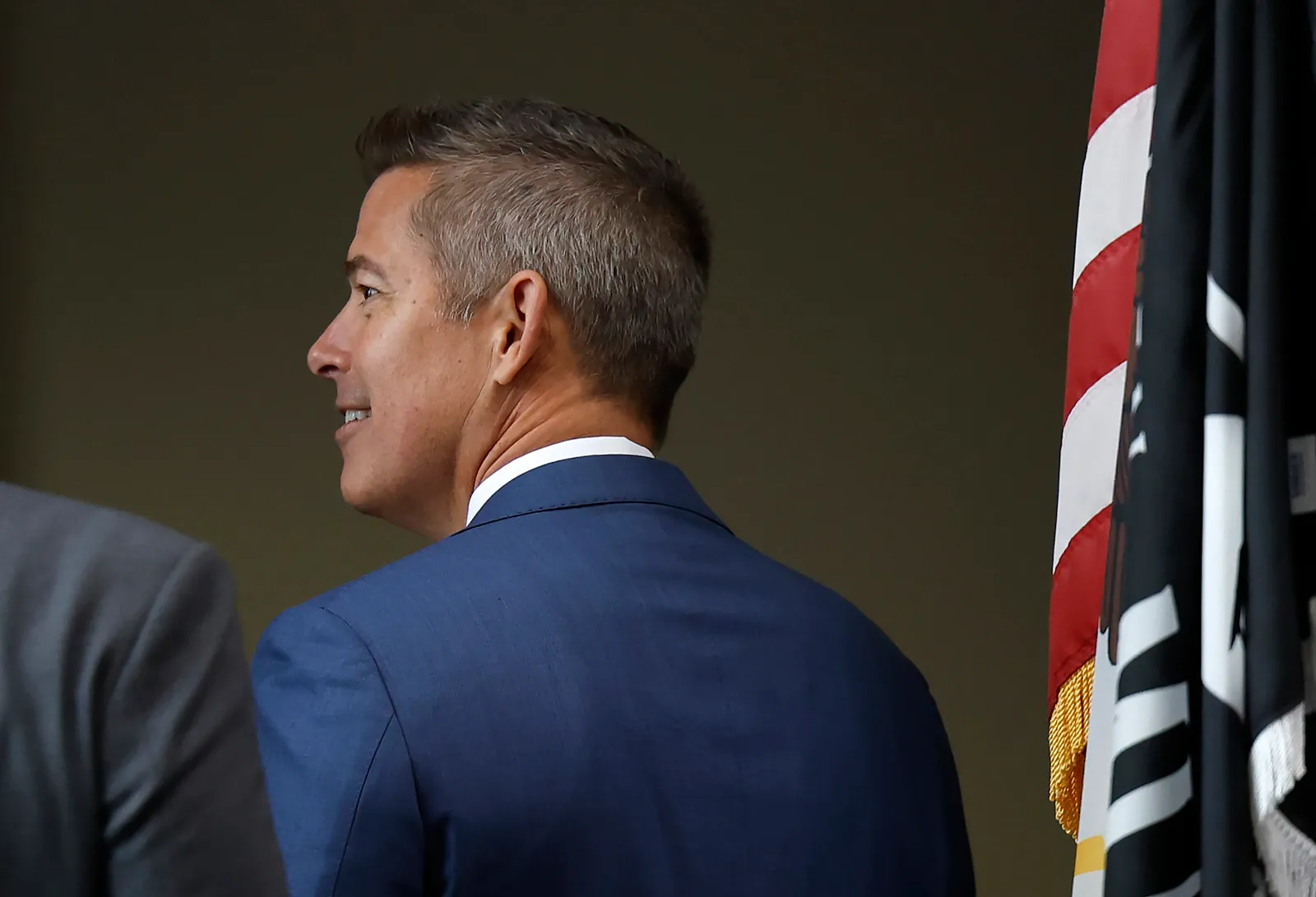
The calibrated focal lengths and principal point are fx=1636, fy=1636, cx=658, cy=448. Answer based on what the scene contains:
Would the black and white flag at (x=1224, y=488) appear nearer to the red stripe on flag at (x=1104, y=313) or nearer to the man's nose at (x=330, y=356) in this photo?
the red stripe on flag at (x=1104, y=313)

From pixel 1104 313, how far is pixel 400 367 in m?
0.63

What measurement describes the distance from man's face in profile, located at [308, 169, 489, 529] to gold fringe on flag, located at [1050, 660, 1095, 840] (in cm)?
58

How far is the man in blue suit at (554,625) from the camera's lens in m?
1.10

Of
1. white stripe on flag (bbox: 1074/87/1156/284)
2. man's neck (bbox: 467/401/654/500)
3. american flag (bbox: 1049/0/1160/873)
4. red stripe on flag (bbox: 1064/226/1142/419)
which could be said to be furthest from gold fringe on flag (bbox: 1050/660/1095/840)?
man's neck (bbox: 467/401/654/500)

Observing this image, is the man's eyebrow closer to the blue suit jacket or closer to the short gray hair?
the short gray hair

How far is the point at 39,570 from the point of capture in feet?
1.92

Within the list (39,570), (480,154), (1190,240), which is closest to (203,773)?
(39,570)

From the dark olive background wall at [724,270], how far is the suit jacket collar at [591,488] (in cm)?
180

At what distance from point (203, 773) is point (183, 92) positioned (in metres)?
2.80

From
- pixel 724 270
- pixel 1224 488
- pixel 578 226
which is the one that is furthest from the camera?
pixel 724 270

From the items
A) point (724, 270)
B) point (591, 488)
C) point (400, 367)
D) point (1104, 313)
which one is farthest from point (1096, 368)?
point (724, 270)

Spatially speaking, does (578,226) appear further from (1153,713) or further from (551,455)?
(1153,713)

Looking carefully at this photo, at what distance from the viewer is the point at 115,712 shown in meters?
0.57

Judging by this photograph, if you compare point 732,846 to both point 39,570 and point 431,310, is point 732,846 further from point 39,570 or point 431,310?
point 39,570
